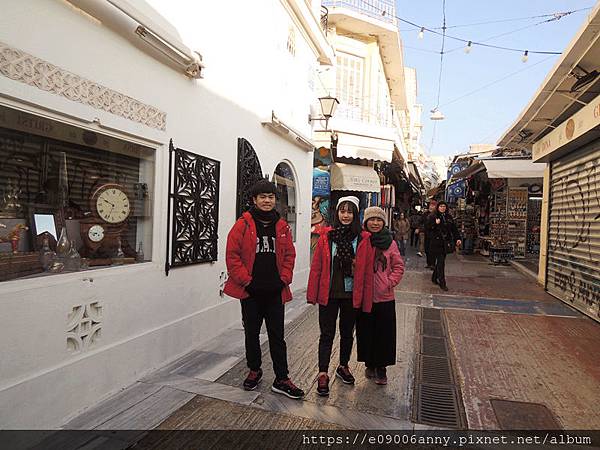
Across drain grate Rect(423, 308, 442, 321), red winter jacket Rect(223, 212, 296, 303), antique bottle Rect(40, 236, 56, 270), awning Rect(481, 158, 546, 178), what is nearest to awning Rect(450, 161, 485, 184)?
awning Rect(481, 158, 546, 178)

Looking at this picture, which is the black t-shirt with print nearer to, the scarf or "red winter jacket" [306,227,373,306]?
"red winter jacket" [306,227,373,306]

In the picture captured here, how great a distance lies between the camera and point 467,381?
13.4 feet

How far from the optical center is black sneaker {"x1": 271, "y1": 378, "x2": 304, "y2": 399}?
141 inches

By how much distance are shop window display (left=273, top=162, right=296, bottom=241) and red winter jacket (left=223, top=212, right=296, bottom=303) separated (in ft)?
13.6

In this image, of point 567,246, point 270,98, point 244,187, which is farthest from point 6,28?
point 567,246

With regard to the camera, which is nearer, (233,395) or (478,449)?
(478,449)

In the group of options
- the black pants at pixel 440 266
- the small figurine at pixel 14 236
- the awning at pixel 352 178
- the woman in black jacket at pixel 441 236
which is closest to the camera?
the small figurine at pixel 14 236

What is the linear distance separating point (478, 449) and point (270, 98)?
5.72 m

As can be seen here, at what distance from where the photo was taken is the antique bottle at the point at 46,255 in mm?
3217

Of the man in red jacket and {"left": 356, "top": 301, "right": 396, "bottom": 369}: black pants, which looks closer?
the man in red jacket

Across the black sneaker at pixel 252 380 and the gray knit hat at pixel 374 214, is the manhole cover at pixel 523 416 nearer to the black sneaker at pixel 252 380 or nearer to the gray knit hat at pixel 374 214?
the gray knit hat at pixel 374 214

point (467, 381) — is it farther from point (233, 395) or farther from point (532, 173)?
point (532, 173)

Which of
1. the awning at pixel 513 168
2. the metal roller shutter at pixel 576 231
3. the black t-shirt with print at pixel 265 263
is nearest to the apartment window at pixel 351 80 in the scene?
the awning at pixel 513 168

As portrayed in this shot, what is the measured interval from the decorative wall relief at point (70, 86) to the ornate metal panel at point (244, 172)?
1772 mm
